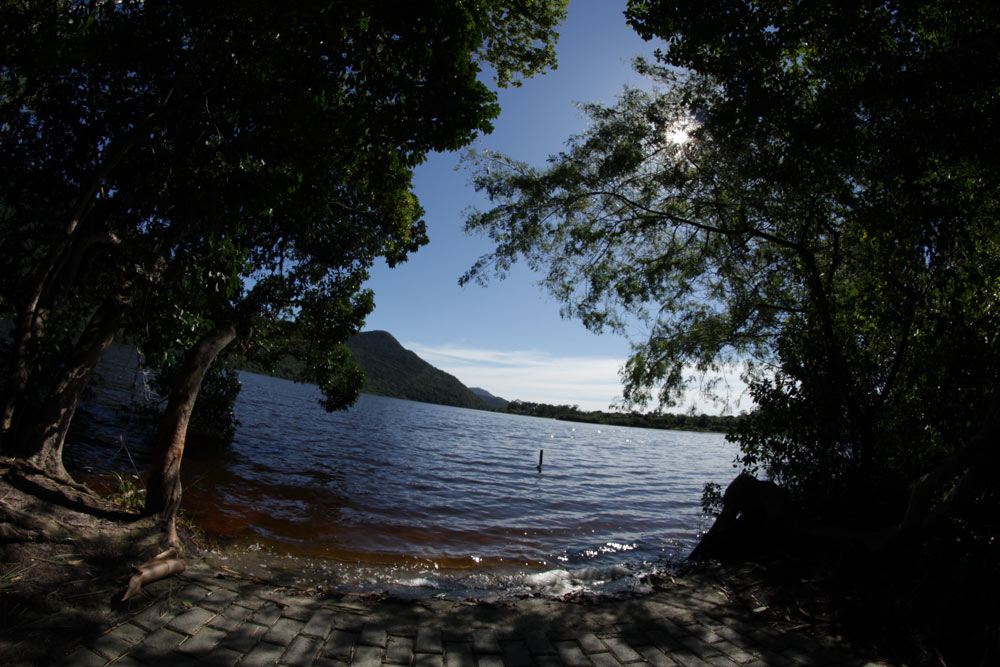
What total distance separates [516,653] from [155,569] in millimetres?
3169

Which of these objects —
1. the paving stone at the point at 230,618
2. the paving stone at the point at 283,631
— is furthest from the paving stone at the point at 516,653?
the paving stone at the point at 230,618

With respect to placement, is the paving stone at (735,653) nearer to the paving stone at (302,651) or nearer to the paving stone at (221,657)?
the paving stone at (302,651)

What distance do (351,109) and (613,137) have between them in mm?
5539

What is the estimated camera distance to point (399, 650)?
3078 mm

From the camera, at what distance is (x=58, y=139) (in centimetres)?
561

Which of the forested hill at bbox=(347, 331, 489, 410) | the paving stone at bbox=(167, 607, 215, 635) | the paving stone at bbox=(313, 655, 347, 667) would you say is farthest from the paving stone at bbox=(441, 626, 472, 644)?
the forested hill at bbox=(347, 331, 489, 410)

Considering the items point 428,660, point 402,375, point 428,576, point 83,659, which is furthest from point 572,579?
point 402,375

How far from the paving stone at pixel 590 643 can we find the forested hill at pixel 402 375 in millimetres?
138556

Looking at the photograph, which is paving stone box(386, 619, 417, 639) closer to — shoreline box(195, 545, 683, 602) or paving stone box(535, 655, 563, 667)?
paving stone box(535, 655, 563, 667)

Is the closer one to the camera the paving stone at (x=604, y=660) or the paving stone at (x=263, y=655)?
the paving stone at (x=263, y=655)

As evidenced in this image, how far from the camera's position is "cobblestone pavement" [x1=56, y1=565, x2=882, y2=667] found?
9.32ft

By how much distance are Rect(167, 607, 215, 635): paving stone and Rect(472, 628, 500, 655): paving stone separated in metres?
2.06

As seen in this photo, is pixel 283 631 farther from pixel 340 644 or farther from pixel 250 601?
pixel 250 601

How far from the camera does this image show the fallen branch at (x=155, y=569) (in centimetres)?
327
